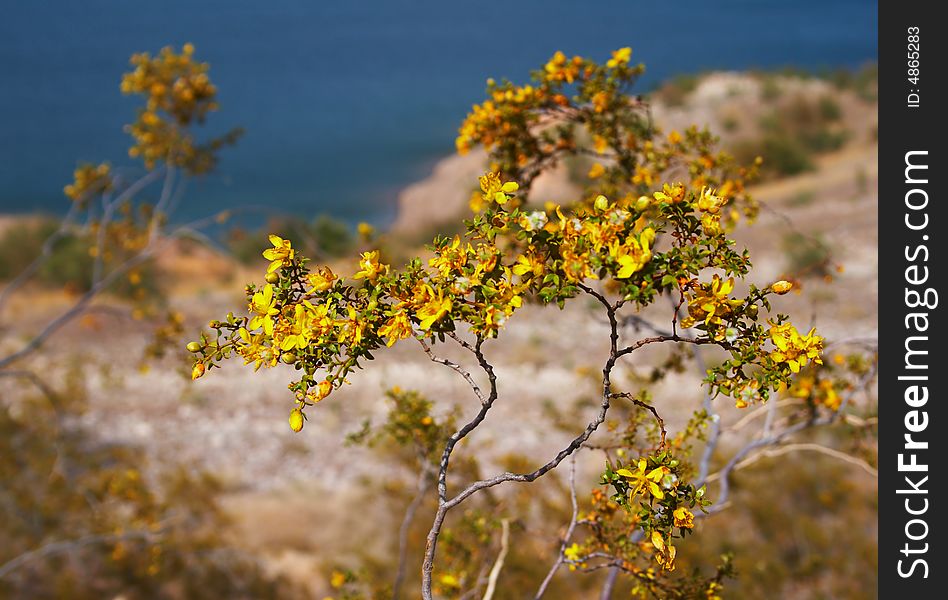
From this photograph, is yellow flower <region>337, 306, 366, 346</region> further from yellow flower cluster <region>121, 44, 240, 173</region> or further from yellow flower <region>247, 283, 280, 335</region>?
yellow flower cluster <region>121, 44, 240, 173</region>

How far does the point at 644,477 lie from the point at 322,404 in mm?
8020

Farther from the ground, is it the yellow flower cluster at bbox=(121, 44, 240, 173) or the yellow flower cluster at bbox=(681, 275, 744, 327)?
the yellow flower cluster at bbox=(121, 44, 240, 173)

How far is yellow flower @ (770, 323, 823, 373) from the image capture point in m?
1.33

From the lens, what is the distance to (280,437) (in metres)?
8.33

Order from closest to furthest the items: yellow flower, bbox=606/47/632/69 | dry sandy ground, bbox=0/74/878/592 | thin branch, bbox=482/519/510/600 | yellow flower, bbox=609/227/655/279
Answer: yellow flower, bbox=609/227/655/279 → thin branch, bbox=482/519/510/600 → yellow flower, bbox=606/47/632/69 → dry sandy ground, bbox=0/74/878/592

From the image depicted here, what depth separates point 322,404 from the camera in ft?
29.6

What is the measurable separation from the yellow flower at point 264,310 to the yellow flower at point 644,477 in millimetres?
719

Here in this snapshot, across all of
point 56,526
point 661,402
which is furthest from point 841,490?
point 56,526

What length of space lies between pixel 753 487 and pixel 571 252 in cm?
555

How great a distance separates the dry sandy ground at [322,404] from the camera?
22.8 ft

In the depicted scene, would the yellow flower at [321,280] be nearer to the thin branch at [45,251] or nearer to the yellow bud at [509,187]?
the yellow bud at [509,187]

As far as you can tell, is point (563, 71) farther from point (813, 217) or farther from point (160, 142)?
point (813, 217)

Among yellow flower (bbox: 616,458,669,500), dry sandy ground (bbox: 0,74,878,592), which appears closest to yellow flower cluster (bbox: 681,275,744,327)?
yellow flower (bbox: 616,458,669,500)

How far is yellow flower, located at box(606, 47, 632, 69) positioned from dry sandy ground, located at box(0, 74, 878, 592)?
10.9 ft
